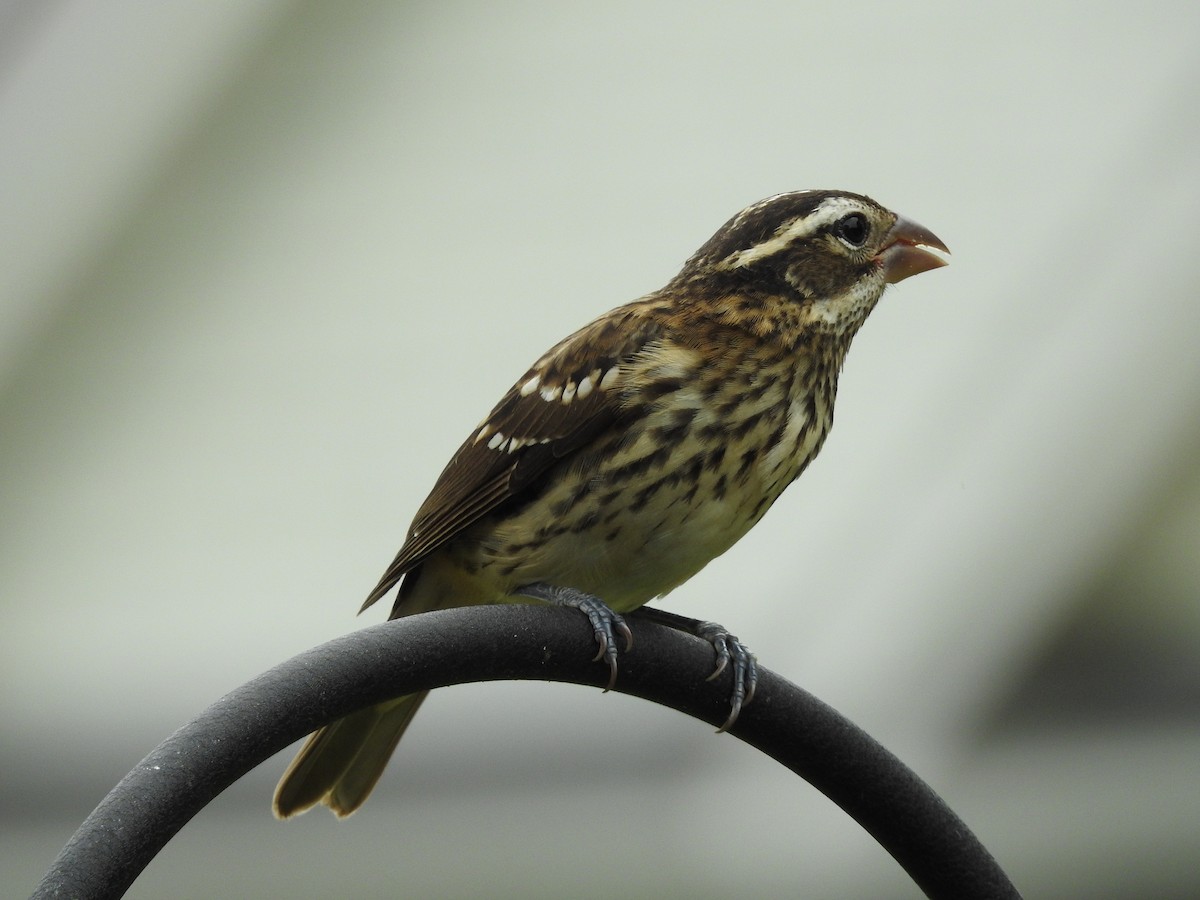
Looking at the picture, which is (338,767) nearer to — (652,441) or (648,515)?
(648,515)

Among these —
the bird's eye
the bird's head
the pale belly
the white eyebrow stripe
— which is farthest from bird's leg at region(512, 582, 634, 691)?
the bird's eye

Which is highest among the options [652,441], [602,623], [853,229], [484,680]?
[853,229]

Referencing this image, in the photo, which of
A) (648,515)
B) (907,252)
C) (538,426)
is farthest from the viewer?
(907,252)

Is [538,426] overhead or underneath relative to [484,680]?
overhead

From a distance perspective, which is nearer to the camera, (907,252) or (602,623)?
(602,623)

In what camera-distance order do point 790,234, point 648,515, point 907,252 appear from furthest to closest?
1. point 907,252
2. point 790,234
3. point 648,515

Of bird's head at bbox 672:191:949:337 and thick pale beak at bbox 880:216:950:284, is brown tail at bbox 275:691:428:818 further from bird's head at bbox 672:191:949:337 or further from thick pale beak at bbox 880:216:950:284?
thick pale beak at bbox 880:216:950:284

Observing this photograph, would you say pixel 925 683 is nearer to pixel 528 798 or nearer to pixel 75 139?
pixel 528 798

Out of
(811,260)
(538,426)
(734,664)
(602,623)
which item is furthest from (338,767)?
(811,260)
